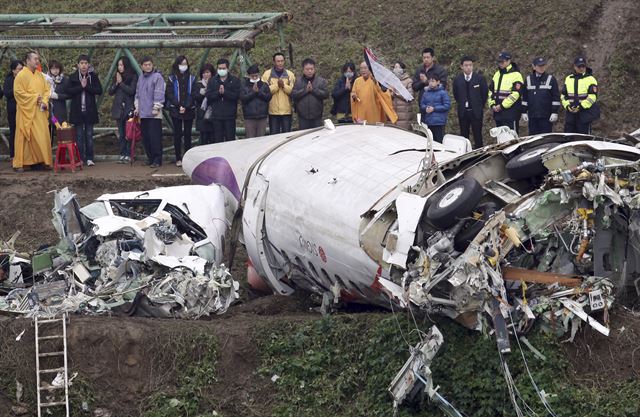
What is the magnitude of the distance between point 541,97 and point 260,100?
17.4ft

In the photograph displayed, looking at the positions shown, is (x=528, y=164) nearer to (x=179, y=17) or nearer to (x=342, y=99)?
(x=342, y=99)

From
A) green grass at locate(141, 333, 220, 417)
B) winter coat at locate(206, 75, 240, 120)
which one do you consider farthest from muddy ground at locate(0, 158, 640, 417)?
winter coat at locate(206, 75, 240, 120)

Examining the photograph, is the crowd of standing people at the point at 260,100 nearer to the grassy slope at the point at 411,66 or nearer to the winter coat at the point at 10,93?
the winter coat at the point at 10,93

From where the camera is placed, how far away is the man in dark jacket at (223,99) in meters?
25.2

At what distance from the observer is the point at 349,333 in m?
16.2

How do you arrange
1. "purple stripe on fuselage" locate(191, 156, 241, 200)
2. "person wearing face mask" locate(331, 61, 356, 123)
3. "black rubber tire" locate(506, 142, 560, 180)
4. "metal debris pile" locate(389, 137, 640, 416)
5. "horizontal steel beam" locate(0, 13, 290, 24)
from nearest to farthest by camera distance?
"metal debris pile" locate(389, 137, 640, 416) < "black rubber tire" locate(506, 142, 560, 180) < "purple stripe on fuselage" locate(191, 156, 241, 200) < "person wearing face mask" locate(331, 61, 356, 123) < "horizontal steel beam" locate(0, 13, 290, 24)

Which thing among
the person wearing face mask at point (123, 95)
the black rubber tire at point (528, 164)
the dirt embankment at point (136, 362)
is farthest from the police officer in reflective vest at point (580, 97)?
the dirt embankment at point (136, 362)

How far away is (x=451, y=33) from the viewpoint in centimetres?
3044

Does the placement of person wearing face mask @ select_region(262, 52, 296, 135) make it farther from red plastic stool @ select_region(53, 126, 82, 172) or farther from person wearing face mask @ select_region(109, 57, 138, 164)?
red plastic stool @ select_region(53, 126, 82, 172)

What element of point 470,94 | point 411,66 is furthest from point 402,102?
point 411,66

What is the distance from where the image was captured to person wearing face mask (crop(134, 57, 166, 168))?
25844 mm

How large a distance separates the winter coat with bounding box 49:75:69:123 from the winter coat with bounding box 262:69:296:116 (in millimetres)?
4151

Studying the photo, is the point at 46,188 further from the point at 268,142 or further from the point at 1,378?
the point at 1,378

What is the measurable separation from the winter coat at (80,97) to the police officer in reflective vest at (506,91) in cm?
801
